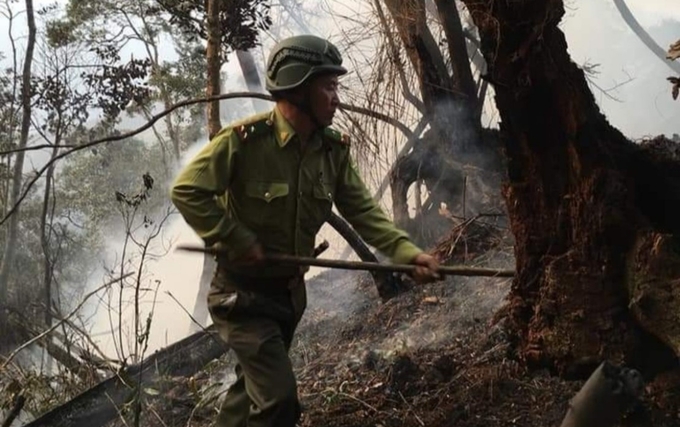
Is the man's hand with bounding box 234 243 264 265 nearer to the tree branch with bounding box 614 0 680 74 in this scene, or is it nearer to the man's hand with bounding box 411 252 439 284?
the man's hand with bounding box 411 252 439 284

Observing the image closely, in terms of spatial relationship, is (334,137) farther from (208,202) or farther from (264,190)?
(208,202)

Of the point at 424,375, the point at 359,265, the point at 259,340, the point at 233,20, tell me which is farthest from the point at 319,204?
the point at 233,20

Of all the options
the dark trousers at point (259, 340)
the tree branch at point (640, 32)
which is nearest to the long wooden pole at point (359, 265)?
the dark trousers at point (259, 340)

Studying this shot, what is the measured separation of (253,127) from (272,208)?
0.37 meters

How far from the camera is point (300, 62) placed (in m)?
3.76

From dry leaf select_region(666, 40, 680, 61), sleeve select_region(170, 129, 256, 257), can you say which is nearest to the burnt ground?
dry leaf select_region(666, 40, 680, 61)

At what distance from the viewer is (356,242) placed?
303 inches

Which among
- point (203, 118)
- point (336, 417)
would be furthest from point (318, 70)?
point (203, 118)

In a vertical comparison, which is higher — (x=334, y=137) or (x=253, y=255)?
(x=334, y=137)

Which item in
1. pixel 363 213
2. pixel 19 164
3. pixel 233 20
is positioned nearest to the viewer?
pixel 363 213

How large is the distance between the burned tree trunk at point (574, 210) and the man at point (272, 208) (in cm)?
67

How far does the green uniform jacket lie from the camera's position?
3562 millimetres

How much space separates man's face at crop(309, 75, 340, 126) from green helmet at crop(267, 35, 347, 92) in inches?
1.6

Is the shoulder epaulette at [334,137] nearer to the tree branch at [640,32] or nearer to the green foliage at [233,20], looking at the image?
the green foliage at [233,20]
